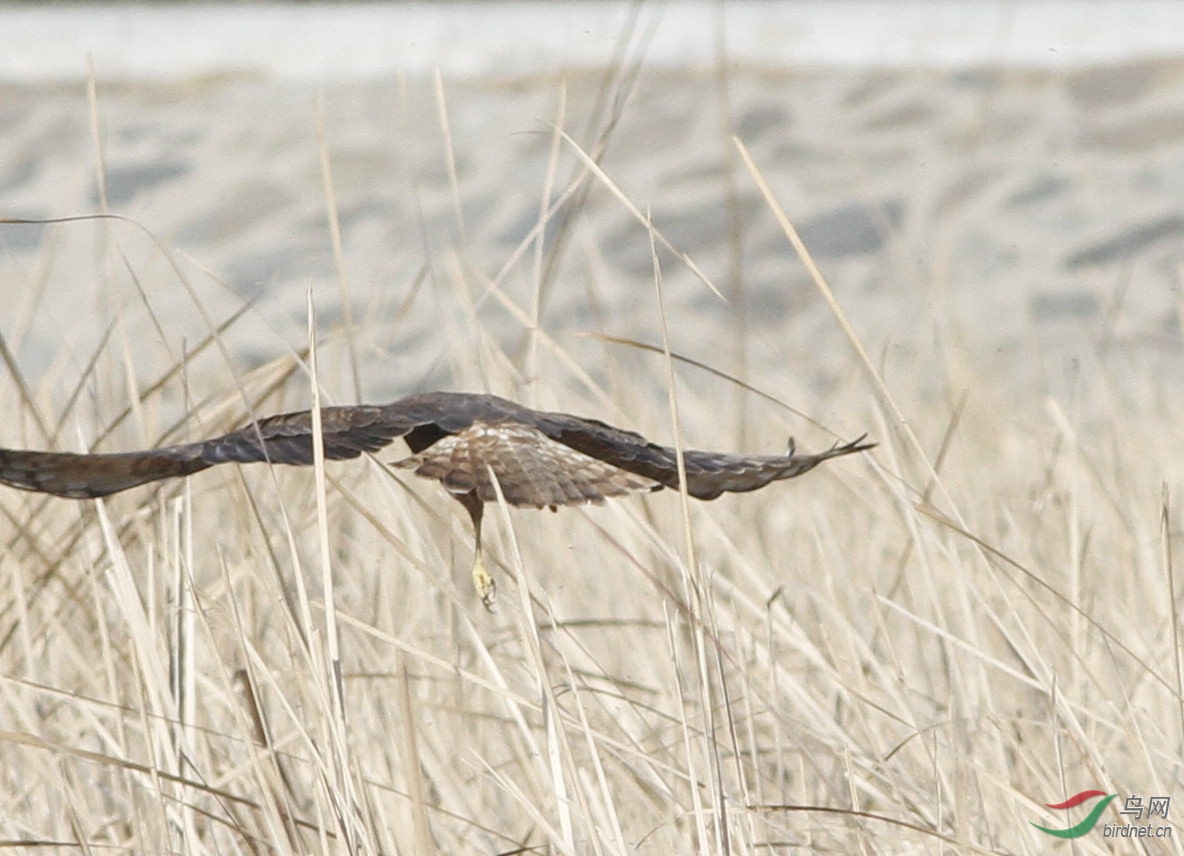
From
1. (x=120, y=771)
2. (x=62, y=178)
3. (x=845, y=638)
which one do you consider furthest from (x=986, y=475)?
(x=62, y=178)

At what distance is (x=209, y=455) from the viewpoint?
23.6 inches

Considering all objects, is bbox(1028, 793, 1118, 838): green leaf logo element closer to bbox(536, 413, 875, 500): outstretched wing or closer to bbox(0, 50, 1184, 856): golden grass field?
bbox(0, 50, 1184, 856): golden grass field

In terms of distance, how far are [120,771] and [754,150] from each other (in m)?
4.74

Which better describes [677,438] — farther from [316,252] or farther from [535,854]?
[316,252]

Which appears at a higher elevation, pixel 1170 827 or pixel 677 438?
pixel 677 438

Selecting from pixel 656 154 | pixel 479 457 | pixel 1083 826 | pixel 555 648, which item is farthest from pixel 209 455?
A: pixel 656 154

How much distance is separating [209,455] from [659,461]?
195 millimetres

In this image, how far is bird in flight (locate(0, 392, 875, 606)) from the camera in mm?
600

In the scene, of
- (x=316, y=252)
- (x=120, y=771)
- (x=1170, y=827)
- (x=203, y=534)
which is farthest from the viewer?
(x=316, y=252)

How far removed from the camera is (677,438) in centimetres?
66

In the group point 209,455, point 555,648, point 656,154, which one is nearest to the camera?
point 209,455

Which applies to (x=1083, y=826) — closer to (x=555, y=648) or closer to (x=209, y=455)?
(x=555, y=648)

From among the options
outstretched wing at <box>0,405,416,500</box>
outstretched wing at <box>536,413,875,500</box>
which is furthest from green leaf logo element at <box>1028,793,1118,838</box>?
outstretched wing at <box>0,405,416,500</box>

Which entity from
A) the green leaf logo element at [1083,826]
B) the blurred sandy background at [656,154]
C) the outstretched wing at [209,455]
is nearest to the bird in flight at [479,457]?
the outstretched wing at [209,455]
